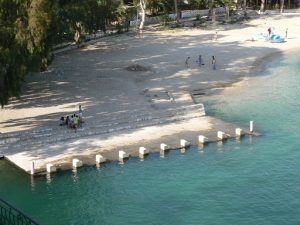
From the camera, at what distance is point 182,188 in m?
29.0

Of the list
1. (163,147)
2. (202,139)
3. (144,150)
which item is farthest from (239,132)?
(144,150)

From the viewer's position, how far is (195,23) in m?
83.5

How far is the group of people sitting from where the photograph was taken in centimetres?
3694

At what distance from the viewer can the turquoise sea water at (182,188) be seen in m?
26.0

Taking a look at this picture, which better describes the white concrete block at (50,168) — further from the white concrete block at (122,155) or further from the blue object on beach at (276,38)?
the blue object on beach at (276,38)

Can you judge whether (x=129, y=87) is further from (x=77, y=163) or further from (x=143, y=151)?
(x=77, y=163)

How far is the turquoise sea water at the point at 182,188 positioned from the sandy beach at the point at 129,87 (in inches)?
77.9

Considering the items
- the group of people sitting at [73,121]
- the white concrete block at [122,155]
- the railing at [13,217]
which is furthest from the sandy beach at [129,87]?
the railing at [13,217]

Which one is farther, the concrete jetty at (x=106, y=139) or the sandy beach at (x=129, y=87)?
the sandy beach at (x=129, y=87)

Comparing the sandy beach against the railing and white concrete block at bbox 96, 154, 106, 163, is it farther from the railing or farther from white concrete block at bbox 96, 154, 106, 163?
the railing

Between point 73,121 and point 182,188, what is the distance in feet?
36.7

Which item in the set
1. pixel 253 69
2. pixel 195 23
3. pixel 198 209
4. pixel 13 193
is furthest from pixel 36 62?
pixel 195 23

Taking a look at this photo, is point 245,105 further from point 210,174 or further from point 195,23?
point 195,23

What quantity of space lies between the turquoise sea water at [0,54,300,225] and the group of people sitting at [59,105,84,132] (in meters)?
5.67
